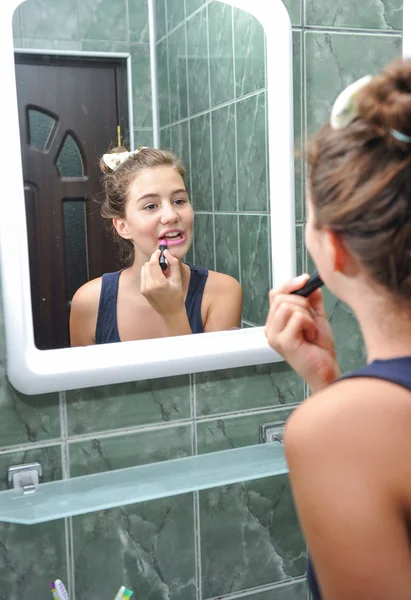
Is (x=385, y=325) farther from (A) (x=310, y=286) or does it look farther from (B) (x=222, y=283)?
(B) (x=222, y=283)

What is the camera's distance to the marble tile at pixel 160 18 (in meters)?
0.91

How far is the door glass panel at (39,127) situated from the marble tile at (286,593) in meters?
0.79

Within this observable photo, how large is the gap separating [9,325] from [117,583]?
1.43ft

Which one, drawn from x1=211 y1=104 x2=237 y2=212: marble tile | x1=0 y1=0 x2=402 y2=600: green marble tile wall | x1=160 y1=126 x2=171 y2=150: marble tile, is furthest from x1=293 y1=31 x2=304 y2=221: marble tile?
x1=160 y1=126 x2=171 y2=150: marble tile

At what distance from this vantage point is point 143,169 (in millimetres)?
945

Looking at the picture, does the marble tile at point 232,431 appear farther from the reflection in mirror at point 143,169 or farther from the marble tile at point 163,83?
the marble tile at point 163,83

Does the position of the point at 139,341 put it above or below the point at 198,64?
below

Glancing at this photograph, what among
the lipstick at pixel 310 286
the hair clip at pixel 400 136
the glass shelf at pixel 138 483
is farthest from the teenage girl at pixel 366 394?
the glass shelf at pixel 138 483

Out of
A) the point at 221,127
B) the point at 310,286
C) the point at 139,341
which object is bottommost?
the point at 139,341

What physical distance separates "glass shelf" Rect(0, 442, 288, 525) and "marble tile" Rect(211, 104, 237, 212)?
1.32 ft

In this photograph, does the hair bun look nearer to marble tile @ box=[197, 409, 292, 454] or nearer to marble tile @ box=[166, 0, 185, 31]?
marble tile @ box=[166, 0, 185, 31]

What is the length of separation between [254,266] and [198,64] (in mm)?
329

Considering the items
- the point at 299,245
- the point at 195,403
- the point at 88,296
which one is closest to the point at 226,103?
the point at 299,245

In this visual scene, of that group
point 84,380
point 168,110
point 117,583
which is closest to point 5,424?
point 84,380
